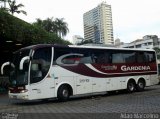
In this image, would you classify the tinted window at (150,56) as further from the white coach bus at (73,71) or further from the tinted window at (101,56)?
the tinted window at (101,56)

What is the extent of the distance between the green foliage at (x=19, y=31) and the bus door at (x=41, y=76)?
38.4ft

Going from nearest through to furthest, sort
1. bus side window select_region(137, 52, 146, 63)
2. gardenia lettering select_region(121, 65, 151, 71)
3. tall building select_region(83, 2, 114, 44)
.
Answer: gardenia lettering select_region(121, 65, 151, 71) < bus side window select_region(137, 52, 146, 63) < tall building select_region(83, 2, 114, 44)

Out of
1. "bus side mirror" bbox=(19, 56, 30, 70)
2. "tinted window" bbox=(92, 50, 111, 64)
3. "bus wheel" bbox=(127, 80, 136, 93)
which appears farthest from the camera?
"bus wheel" bbox=(127, 80, 136, 93)

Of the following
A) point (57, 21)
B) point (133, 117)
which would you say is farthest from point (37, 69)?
point (57, 21)

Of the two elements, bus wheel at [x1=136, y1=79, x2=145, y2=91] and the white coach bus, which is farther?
bus wheel at [x1=136, y1=79, x2=145, y2=91]

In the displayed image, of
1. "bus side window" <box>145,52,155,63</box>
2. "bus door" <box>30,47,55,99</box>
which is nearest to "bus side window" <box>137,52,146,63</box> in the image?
"bus side window" <box>145,52,155,63</box>

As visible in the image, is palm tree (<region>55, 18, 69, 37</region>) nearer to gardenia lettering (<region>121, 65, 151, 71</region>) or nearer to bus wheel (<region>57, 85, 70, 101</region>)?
gardenia lettering (<region>121, 65, 151, 71</region>)

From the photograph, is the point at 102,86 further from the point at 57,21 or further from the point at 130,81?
the point at 57,21

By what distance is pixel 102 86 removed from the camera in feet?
78.1

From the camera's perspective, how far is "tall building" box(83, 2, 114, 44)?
12103 cm

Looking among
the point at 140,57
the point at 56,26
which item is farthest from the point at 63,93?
the point at 56,26

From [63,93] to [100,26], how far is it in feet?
341

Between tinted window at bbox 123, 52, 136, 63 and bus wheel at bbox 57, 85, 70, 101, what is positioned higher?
tinted window at bbox 123, 52, 136, 63

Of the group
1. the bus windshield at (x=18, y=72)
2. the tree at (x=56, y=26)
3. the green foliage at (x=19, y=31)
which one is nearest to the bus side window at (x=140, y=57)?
the bus windshield at (x=18, y=72)
